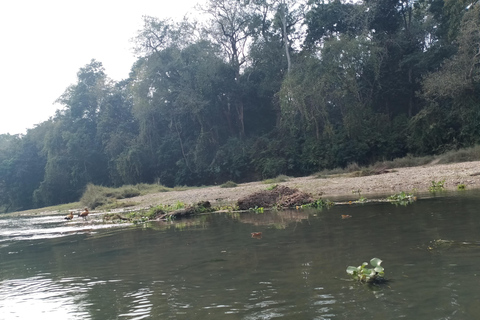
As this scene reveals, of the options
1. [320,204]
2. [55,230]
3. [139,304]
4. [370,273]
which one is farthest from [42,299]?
[55,230]

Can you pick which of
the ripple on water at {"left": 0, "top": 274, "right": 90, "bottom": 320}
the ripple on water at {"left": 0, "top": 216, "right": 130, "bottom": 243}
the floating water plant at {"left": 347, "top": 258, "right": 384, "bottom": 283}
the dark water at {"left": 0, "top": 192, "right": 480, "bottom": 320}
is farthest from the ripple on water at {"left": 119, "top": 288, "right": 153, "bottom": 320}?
the ripple on water at {"left": 0, "top": 216, "right": 130, "bottom": 243}

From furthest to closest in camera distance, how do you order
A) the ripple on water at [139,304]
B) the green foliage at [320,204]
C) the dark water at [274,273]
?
the green foliage at [320,204] < the ripple on water at [139,304] < the dark water at [274,273]

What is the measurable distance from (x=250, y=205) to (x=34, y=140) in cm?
5830

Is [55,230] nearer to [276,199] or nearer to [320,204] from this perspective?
[276,199]

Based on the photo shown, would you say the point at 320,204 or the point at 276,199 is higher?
the point at 276,199

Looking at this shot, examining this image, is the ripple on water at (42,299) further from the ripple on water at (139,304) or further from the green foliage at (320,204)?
the green foliage at (320,204)

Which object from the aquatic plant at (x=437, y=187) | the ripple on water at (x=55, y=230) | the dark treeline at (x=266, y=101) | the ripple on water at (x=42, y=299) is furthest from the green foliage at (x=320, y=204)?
the dark treeline at (x=266, y=101)

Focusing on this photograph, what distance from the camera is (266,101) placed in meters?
47.3

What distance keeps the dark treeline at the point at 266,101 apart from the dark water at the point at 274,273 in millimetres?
23444

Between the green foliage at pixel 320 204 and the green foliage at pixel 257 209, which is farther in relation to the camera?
the green foliage at pixel 257 209

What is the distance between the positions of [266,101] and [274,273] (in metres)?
42.2

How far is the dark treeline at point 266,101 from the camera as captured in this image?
3207 cm

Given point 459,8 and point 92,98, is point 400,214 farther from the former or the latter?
point 92,98

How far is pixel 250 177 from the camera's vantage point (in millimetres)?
42344
